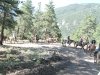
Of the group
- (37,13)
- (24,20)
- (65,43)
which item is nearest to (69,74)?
(65,43)

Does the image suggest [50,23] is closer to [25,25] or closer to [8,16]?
[25,25]

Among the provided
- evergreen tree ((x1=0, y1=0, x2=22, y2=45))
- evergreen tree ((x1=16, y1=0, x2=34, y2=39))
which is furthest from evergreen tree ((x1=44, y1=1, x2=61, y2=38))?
evergreen tree ((x1=0, y1=0, x2=22, y2=45))

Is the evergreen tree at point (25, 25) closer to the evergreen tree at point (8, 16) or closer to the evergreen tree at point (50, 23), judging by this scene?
the evergreen tree at point (50, 23)

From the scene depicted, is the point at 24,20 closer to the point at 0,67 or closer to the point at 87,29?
the point at 87,29

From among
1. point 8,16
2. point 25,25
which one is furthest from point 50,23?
point 8,16

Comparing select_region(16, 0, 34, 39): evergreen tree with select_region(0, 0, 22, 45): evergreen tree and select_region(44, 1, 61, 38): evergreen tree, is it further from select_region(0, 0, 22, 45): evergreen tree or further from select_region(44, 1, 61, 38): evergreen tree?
select_region(0, 0, 22, 45): evergreen tree

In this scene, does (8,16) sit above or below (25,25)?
above

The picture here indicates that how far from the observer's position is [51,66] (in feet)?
71.0

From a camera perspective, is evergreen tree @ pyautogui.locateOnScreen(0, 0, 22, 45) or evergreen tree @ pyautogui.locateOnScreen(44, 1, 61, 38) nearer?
evergreen tree @ pyautogui.locateOnScreen(0, 0, 22, 45)

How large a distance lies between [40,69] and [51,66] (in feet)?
7.93

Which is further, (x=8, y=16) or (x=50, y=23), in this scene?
(x=50, y=23)

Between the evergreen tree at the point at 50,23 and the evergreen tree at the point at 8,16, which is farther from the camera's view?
the evergreen tree at the point at 50,23

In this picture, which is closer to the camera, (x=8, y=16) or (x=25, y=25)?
(x=8, y=16)

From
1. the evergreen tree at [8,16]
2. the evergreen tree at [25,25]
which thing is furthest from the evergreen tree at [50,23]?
the evergreen tree at [8,16]
